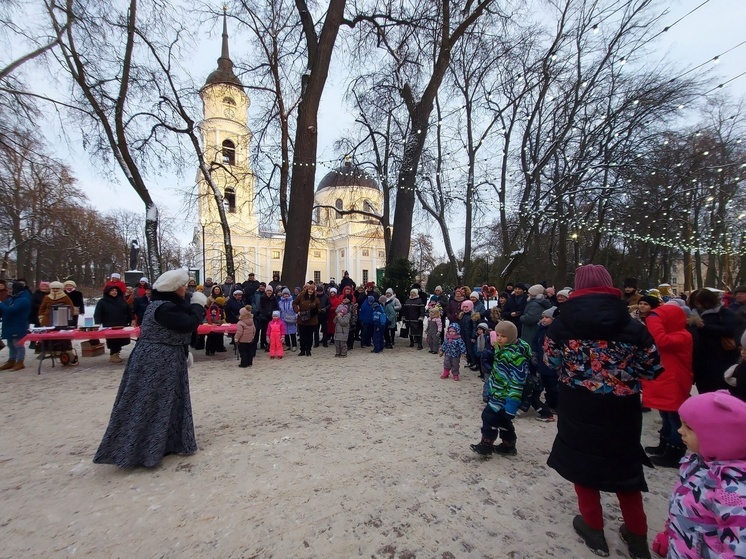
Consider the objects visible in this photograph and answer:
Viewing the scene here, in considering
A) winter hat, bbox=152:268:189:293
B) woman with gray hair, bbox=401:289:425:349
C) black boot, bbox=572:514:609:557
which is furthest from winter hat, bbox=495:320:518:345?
woman with gray hair, bbox=401:289:425:349

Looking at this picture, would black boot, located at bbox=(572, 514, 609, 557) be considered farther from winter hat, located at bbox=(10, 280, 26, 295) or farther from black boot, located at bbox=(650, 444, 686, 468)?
winter hat, located at bbox=(10, 280, 26, 295)

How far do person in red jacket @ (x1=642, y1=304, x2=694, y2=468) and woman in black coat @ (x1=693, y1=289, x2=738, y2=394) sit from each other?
0.09 meters

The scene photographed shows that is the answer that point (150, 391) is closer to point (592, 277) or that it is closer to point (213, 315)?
point (592, 277)

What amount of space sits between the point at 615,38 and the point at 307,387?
627 inches

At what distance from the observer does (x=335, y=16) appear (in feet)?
39.4

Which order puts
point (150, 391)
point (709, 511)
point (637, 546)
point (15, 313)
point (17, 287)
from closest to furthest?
point (709, 511)
point (637, 546)
point (150, 391)
point (15, 313)
point (17, 287)

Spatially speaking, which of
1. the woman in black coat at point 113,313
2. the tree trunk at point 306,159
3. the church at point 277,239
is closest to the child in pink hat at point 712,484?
the woman in black coat at point 113,313

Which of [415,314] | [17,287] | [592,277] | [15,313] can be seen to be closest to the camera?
[592,277]

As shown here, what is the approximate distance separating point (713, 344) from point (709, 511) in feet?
9.88

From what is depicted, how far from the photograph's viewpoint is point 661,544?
A: 2.43m

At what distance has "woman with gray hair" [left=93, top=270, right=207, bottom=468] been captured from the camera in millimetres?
3529

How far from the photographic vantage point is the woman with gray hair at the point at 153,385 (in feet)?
11.6

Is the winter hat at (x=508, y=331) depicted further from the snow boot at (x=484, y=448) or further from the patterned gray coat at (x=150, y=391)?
the patterned gray coat at (x=150, y=391)

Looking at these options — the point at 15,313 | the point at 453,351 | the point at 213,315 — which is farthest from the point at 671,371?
the point at 15,313
